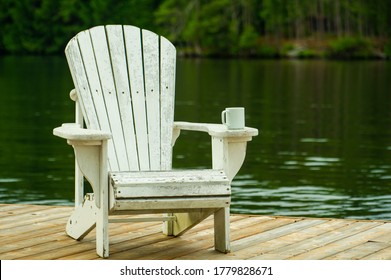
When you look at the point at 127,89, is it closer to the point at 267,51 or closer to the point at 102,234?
the point at 102,234

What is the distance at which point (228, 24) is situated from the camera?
73.2m

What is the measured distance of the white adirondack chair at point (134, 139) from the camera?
4.61 m

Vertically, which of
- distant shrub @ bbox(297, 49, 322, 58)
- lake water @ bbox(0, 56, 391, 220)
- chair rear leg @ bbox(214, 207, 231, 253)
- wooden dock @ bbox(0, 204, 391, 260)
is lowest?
distant shrub @ bbox(297, 49, 322, 58)

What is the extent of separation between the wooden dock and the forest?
6007 cm

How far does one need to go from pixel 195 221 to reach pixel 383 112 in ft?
56.0

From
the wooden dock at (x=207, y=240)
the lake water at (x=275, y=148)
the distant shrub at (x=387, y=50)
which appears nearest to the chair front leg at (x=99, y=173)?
the wooden dock at (x=207, y=240)

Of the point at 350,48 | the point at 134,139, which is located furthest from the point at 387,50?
the point at 134,139

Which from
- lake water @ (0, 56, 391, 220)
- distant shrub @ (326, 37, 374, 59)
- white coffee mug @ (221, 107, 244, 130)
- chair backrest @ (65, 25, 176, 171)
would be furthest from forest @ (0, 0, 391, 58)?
white coffee mug @ (221, 107, 244, 130)

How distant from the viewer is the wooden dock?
15.6 feet

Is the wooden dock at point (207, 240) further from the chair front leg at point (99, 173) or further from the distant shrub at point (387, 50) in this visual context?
the distant shrub at point (387, 50)

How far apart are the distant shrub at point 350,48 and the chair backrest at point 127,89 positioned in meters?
60.3

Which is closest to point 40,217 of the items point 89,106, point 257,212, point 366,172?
point 89,106

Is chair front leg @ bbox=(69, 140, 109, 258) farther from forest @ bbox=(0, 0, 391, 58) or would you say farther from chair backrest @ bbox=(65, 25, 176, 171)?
forest @ bbox=(0, 0, 391, 58)

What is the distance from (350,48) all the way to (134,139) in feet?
201
